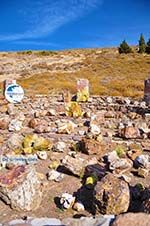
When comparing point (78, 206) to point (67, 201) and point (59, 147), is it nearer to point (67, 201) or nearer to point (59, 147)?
point (67, 201)

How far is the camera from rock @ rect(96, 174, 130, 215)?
5.87 meters

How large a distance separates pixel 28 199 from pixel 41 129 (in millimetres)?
5229

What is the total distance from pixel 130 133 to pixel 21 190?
4.97 m

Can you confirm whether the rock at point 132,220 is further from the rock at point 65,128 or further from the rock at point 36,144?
the rock at point 65,128

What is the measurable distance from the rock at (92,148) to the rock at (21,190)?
2680mm

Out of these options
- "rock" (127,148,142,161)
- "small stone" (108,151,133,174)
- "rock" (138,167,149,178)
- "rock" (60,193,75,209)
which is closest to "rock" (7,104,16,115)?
"rock" (127,148,142,161)

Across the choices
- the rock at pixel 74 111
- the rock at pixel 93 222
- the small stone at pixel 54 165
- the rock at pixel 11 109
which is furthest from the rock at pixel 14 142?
the rock at pixel 11 109

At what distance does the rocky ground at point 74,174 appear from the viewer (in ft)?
19.4

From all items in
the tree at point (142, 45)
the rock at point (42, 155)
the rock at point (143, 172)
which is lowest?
the rock at point (143, 172)

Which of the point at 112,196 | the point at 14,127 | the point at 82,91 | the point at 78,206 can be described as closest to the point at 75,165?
the point at 78,206

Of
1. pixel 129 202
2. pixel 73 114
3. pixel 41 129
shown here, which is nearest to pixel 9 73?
pixel 73 114

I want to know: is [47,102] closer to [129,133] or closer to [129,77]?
[129,133]

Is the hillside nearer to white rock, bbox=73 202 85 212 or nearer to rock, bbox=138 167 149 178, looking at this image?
rock, bbox=138 167 149 178

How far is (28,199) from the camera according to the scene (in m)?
6.34
